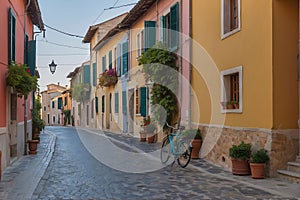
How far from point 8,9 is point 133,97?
40.9ft

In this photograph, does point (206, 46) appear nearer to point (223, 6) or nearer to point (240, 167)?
point (223, 6)

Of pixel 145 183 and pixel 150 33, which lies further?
pixel 150 33

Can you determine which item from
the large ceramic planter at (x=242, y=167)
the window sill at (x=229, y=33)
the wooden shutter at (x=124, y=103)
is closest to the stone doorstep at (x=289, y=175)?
the large ceramic planter at (x=242, y=167)

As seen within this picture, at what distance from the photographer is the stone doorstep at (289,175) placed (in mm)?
8047

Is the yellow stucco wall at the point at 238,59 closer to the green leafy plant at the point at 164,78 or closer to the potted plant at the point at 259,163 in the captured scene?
the potted plant at the point at 259,163

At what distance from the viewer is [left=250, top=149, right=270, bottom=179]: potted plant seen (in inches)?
342

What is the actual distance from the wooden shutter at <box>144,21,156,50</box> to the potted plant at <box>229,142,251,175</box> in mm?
9186

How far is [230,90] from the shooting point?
10.9 metres

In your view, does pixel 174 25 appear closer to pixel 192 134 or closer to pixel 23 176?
pixel 192 134

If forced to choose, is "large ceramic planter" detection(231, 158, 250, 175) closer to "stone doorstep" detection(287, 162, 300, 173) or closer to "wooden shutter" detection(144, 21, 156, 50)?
"stone doorstep" detection(287, 162, 300, 173)

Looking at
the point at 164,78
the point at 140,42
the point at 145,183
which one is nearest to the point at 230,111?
the point at 145,183

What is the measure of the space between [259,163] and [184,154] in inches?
98.0

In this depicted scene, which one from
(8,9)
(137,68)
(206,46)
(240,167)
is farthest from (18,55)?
(137,68)

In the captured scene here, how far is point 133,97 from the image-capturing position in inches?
888
